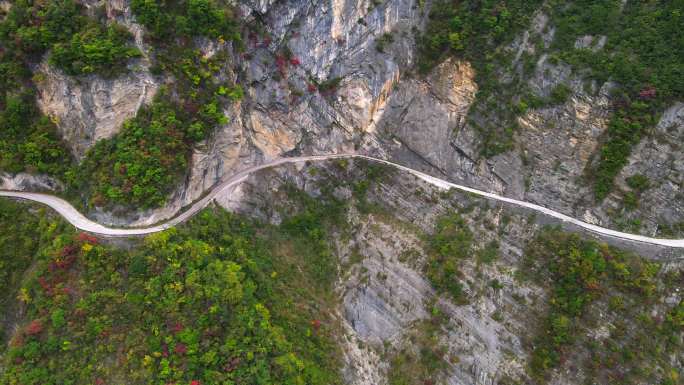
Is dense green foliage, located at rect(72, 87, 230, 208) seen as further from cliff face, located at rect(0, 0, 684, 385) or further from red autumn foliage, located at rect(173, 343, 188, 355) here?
red autumn foliage, located at rect(173, 343, 188, 355)

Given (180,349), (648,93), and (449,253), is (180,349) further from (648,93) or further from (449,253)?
(648,93)

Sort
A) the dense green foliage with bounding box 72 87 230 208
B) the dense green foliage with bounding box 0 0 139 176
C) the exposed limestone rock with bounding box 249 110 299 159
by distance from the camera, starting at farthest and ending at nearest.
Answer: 1. the exposed limestone rock with bounding box 249 110 299 159
2. the dense green foliage with bounding box 72 87 230 208
3. the dense green foliage with bounding box 0 0 139 176

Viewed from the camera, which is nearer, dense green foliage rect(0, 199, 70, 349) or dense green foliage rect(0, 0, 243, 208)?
dense green foliage rect(0, 199, 70, 349)

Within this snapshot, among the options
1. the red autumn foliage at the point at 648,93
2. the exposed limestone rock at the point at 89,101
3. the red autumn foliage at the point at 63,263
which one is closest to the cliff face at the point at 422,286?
the exposed limestone rock at the point at 89,101

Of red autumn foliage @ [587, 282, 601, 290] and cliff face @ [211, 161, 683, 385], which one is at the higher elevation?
red autumn foliage @ [587, 282, 601, 290]

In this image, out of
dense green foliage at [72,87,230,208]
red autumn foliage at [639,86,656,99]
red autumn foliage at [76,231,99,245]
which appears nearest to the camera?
red autumn foliage at [76,231,99,245]

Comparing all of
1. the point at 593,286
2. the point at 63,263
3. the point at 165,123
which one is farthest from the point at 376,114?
the point at 63,263

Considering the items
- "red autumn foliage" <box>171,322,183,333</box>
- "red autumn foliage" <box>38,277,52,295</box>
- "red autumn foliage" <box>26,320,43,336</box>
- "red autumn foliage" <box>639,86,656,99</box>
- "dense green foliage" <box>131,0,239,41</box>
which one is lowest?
"red autumn foliage" <box>26,320,43,336</box>

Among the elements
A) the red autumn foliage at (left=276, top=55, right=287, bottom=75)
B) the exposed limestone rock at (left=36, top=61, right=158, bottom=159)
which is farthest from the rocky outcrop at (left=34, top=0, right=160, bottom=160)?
the red autumn foliage at (left=276, top=55, right=287, bottom=75)
